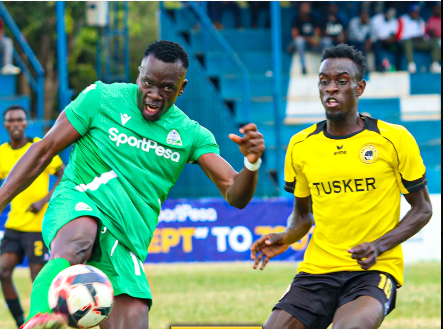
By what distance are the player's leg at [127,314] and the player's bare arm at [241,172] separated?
882 mm

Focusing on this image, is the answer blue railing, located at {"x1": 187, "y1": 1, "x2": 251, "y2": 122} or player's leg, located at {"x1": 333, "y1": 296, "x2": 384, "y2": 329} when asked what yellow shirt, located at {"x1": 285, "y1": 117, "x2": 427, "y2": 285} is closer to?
player's leg, located at {"x1": 333, "y1": 296, "x2": 384, "y2": 329}

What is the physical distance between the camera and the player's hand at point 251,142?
4.28 metres

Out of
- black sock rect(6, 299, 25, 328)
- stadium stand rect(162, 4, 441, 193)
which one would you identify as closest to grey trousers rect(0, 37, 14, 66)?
stadium stand rect(162, 4, 441, 193)

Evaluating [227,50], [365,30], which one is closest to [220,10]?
[227,50]

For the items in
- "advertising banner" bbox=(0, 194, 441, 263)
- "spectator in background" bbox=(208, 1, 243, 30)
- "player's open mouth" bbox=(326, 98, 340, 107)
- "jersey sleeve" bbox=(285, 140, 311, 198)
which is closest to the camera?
"player's open mouth" bbox=(326, 98, 340, 107)

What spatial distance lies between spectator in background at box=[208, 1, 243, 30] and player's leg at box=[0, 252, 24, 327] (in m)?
12.8

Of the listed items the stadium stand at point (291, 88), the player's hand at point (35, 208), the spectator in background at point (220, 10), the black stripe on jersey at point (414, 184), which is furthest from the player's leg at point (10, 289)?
the spectator in background at point (220, 10)

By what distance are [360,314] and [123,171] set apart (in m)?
1.72

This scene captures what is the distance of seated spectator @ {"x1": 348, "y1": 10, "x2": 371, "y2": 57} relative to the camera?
65.1ft

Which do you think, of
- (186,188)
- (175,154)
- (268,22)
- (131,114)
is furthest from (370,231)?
(268,22)

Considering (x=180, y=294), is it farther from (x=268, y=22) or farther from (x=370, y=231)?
(x=268, y=22)

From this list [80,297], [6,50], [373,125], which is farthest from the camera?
[6,50]

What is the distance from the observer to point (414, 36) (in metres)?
20.2

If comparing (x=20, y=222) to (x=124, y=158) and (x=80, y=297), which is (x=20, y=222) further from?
(x=80, y=297)
